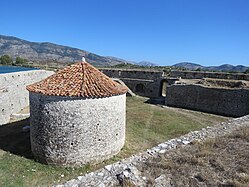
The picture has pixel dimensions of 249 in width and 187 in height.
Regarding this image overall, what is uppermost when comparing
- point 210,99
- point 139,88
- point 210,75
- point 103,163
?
point 210,75

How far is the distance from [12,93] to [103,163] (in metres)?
11.2

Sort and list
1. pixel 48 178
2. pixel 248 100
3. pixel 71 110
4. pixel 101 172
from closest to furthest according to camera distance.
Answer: pixel 101 172 → pixel 48 178 → pixel 71 110 → pixel 248 100

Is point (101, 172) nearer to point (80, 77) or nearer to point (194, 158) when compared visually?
point (194, 158)

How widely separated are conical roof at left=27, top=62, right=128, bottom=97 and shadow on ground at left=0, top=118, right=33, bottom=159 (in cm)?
314

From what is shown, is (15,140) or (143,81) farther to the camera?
(143,81)

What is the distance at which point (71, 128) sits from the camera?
9641 millimetres

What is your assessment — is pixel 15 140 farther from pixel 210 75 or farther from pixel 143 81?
pixel 210 75

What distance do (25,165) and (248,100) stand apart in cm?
1741

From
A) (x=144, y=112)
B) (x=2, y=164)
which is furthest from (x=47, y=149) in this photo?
(x=144, y=112)

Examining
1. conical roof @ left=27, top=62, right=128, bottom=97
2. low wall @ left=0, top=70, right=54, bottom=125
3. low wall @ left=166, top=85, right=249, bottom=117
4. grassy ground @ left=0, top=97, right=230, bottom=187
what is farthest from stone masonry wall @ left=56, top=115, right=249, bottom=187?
low wall @ left=166, top=85, right=249, bottom=117

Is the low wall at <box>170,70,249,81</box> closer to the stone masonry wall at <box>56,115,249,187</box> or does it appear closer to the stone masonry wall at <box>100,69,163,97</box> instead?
the stone masonry wall at <box>100,69,163,97</box>

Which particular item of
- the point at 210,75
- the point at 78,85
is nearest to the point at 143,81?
the point at 210,75

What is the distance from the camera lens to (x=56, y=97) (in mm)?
9578

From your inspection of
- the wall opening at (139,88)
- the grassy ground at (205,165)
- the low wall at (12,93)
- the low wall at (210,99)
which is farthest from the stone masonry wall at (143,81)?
the grassy ground at (205,165)
